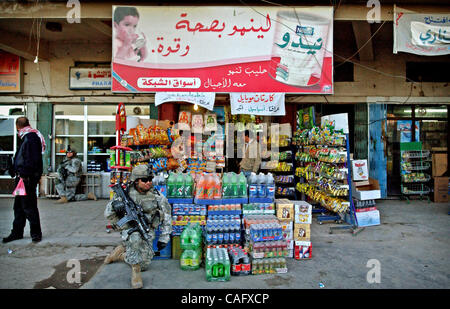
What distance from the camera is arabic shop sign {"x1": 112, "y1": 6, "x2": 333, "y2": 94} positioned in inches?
263

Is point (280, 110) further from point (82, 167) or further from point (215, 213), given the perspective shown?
point (82, 167)

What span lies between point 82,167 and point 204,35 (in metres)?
6.03

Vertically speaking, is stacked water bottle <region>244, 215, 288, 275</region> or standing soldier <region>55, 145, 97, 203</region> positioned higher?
standing soldier <region>55, 145, 97, 203</region>

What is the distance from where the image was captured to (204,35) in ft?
22.1

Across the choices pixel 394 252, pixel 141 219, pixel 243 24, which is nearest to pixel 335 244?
pixel 394 252

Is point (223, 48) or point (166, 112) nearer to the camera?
point (223, 48)

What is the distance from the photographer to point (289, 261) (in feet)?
15.6

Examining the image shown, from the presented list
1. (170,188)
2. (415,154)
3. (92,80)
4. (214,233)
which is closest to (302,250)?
(214,233)

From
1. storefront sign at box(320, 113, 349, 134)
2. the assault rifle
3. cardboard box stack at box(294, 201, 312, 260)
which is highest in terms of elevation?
storefront sign at box(320, 113, 349, 134)

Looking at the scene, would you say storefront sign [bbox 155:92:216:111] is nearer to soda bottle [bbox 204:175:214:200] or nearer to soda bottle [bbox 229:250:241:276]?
soda bottle [bbox 204:175:214:200]

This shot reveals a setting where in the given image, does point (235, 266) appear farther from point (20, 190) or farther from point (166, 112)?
point (166, 112)

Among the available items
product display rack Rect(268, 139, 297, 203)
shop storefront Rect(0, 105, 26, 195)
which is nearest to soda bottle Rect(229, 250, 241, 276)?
product display rack Rect(268, 139, 297, 203)

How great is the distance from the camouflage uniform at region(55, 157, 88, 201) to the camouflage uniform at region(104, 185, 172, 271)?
5780 millimetres

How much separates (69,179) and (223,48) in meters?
6.08
